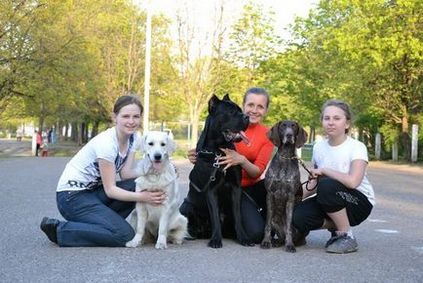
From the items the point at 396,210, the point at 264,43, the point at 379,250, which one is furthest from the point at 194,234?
the point at 264,43

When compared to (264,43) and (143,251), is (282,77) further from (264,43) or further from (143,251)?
(143,251)

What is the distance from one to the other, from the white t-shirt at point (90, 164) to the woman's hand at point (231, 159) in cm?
99

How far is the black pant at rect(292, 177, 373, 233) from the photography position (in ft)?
21.3

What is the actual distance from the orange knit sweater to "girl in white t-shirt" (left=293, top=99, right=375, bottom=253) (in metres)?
0.68

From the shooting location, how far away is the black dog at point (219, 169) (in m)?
6.68

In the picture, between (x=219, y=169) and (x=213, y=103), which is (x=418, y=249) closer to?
(x=219, y=169)

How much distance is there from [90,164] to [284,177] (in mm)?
2206

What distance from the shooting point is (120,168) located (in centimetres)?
702

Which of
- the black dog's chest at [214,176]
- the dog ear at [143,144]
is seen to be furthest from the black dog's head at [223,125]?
the dog ear at [143,144]

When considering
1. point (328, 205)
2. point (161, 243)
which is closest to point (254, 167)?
point (328, 205)

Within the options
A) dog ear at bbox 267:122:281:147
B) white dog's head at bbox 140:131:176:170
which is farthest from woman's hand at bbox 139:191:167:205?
dog ear at bbox 267:122:281:147

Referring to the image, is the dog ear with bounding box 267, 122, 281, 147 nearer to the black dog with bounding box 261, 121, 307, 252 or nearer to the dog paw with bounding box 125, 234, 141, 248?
the black dog with bounding box 261, 121, 307, 252

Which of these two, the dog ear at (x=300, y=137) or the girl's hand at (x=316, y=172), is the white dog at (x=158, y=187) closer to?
the dog ear at (x=300, y=137)

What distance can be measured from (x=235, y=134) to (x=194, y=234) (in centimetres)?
158
